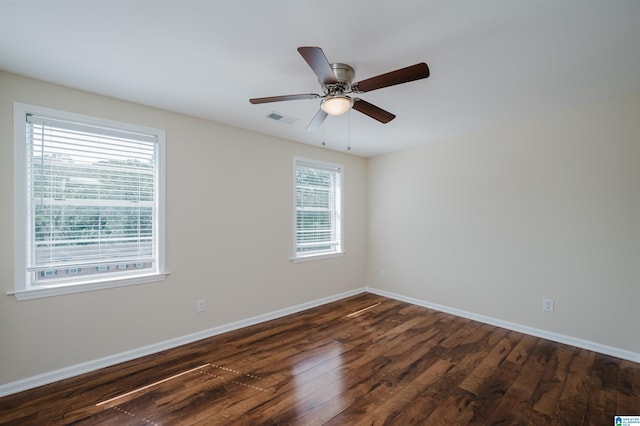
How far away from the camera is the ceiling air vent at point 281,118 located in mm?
2938

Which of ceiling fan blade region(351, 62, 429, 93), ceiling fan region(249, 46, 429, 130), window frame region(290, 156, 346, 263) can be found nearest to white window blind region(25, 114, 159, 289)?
ceiling fan region(249, 46, 429, 130)

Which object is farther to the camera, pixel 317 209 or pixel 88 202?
pixel 317 209

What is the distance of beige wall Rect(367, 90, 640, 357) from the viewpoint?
2.63 metres

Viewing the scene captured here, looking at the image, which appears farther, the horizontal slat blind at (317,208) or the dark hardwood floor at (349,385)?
the horizontal slat blind at (317,208)

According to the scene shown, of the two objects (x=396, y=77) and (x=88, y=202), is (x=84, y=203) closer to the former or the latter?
(x=88, y=202)

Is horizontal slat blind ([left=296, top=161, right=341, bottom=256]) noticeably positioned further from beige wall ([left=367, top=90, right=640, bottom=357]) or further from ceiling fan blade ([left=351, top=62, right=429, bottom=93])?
ceiling fan blade ([left=351, top=62, right=429, bottom=93])

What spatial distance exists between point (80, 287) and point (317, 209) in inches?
113

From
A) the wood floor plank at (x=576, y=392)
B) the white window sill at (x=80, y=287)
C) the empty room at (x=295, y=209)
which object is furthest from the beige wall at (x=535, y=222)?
the white window sill at (x=80, y=287)

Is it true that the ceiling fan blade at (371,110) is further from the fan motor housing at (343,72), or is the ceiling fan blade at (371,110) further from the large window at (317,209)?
the large window at (317,209)

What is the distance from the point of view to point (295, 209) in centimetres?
396

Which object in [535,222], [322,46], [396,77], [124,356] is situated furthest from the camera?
[535,222]

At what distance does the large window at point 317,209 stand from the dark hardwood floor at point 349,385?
54.0 inches

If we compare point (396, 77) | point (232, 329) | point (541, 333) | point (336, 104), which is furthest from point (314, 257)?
point (396, 77)

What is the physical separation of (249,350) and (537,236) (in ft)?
10.9
